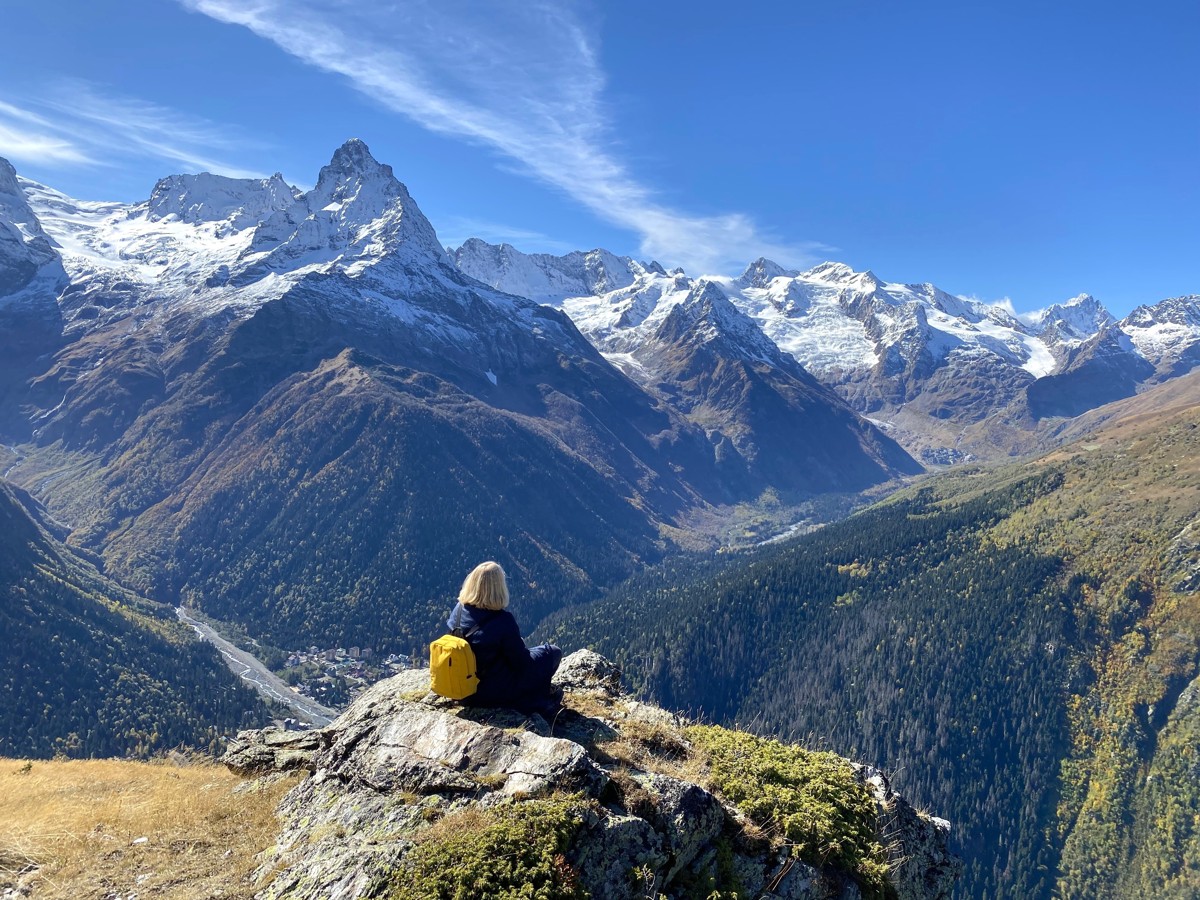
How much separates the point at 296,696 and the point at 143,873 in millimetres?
196414

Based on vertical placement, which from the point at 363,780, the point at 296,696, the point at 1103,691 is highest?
the point at 363,780

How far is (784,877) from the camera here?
1330cm

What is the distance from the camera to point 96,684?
165375 millimetres

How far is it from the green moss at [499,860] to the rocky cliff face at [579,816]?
0.08 feet

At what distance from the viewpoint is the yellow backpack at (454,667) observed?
15.2 meters

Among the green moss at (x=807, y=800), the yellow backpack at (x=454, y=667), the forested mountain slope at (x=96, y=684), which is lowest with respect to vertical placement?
the forested mountain slope at (x=96, y=684)

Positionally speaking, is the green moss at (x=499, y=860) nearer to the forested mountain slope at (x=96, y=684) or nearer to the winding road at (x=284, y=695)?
the forested mountain slope at (x=96, y=684)

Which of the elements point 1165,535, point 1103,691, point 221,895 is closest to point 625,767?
point 221,895

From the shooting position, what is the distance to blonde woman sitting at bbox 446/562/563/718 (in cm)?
1533

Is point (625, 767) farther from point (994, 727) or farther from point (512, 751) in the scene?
point (994, 727)

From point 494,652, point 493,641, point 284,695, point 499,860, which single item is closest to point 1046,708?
point 494,652

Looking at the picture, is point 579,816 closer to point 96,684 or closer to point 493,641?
point 493,641

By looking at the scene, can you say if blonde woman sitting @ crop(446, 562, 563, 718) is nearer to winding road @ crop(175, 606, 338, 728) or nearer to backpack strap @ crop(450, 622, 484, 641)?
backpack strap @ crop(450, 622, 484, 641)

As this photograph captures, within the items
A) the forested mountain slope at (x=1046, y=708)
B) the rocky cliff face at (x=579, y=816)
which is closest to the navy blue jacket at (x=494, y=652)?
the rocky cliff face at (x=579, y=816)
